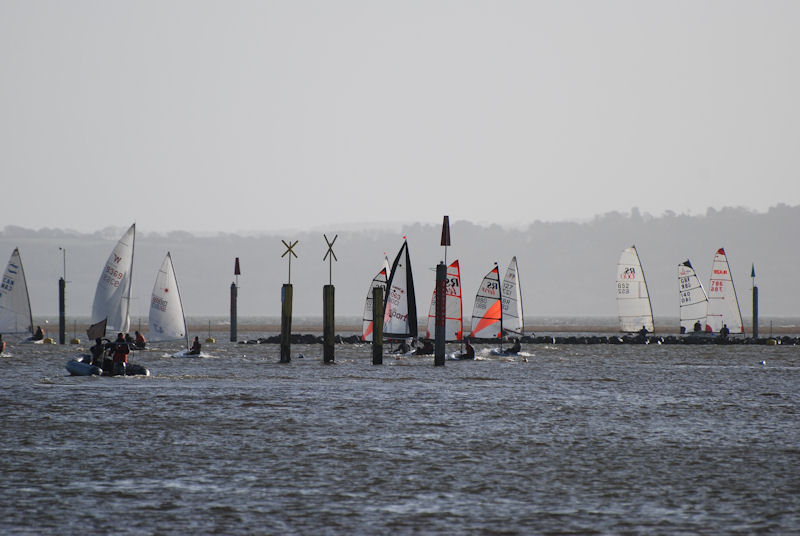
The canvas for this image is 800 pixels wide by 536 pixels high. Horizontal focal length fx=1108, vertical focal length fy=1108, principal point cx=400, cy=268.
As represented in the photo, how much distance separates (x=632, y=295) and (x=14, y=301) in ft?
173

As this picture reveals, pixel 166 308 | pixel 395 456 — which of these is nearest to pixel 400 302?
pixel 166 308

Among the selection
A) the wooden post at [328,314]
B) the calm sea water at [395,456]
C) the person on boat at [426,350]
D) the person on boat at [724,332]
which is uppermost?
the wooden post at [328,314]

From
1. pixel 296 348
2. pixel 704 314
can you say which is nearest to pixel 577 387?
pixel 296 348

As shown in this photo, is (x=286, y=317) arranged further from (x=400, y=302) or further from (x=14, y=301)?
(x=14, y=301)

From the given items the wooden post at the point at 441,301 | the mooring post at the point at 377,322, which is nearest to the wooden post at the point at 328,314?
the mooring post at the point at 377,322

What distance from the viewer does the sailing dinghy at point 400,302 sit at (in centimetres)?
6669

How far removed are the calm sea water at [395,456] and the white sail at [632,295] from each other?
47.3 metres

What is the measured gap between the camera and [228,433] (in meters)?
29.5

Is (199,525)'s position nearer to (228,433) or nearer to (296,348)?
(228,433)

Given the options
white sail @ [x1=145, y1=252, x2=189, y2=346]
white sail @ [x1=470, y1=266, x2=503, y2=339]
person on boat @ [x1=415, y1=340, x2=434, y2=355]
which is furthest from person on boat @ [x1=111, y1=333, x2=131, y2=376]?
white sail @ [x1=470, y1=266, x2=503, y2=339]

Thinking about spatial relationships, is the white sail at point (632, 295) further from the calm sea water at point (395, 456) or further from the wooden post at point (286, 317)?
the calm sea water at point (395, 456)

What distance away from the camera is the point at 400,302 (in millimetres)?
67688

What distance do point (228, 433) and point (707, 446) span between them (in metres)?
12.3

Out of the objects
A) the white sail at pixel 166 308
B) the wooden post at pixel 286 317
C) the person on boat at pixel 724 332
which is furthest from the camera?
the person on boat at pixel 724 332
